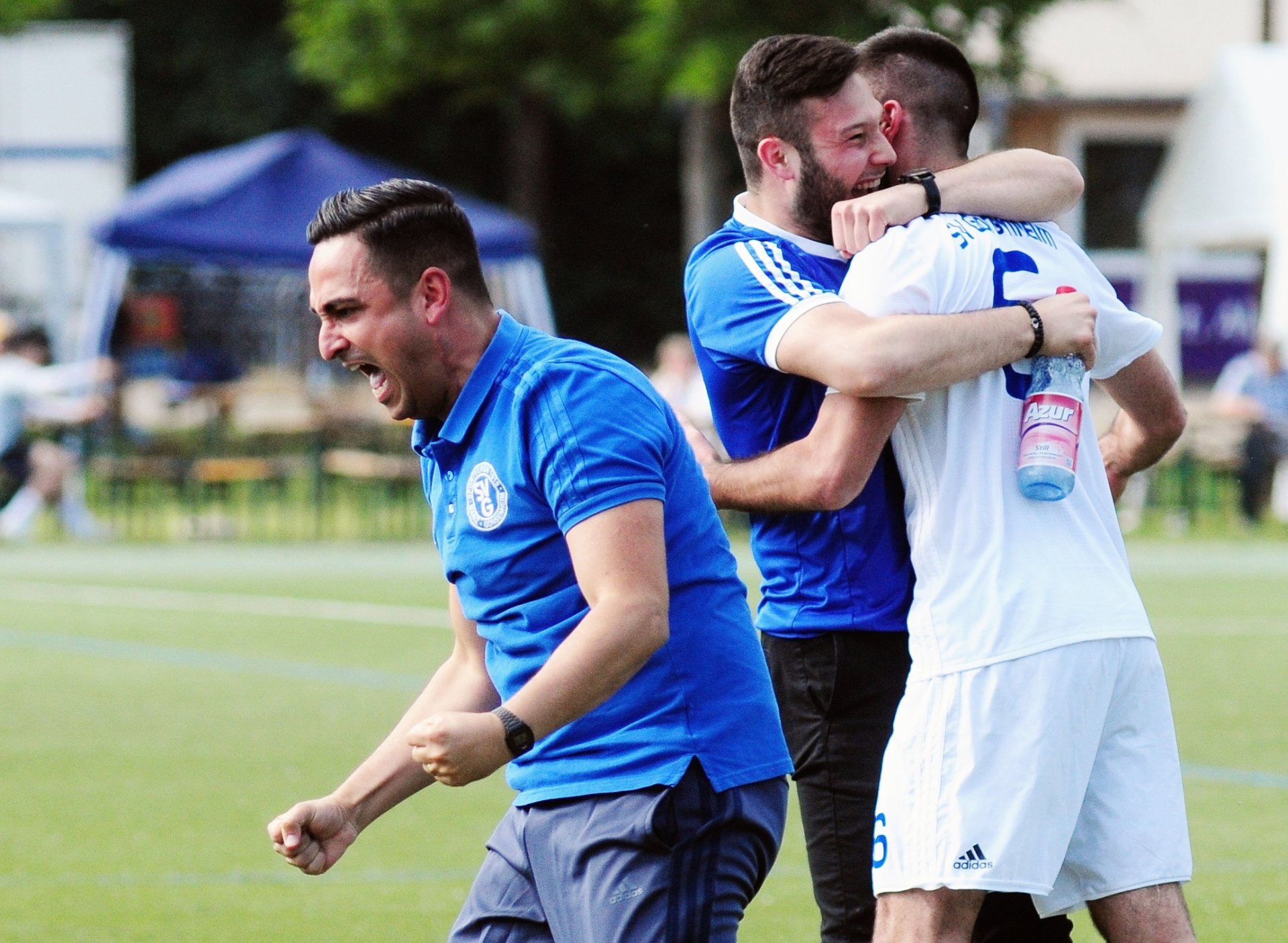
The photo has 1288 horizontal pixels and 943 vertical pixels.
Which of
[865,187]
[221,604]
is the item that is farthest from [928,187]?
[221,604]

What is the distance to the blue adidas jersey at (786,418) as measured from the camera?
3.73 metres

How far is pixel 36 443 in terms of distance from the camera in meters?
20.9

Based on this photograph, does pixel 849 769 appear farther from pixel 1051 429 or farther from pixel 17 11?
pixel 17 11

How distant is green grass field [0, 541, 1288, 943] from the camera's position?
6227mm

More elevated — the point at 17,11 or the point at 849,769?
the point at 17,11

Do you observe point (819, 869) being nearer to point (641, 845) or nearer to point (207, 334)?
point (641, 845)

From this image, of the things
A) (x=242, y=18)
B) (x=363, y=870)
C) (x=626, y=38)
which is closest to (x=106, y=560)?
(x=626, y=38)

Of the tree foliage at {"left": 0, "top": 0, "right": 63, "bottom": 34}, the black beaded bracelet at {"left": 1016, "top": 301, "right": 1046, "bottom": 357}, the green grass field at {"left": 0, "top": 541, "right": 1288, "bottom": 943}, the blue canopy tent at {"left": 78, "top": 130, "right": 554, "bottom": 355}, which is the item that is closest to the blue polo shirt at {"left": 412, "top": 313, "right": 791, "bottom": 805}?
the black beaded bracelet at {"left": 1016, "top": 301, "right": 1046, "bottom": 357}

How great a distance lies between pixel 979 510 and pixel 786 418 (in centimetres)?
49

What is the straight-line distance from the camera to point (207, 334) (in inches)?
1356

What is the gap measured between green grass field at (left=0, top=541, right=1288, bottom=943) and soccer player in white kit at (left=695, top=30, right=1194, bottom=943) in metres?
2.50

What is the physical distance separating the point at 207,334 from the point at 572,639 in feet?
105

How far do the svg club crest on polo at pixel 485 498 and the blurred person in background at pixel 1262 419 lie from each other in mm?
18673

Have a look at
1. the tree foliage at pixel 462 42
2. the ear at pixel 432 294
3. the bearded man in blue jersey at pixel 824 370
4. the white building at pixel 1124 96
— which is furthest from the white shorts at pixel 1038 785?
the white building at pixel 1124 96
